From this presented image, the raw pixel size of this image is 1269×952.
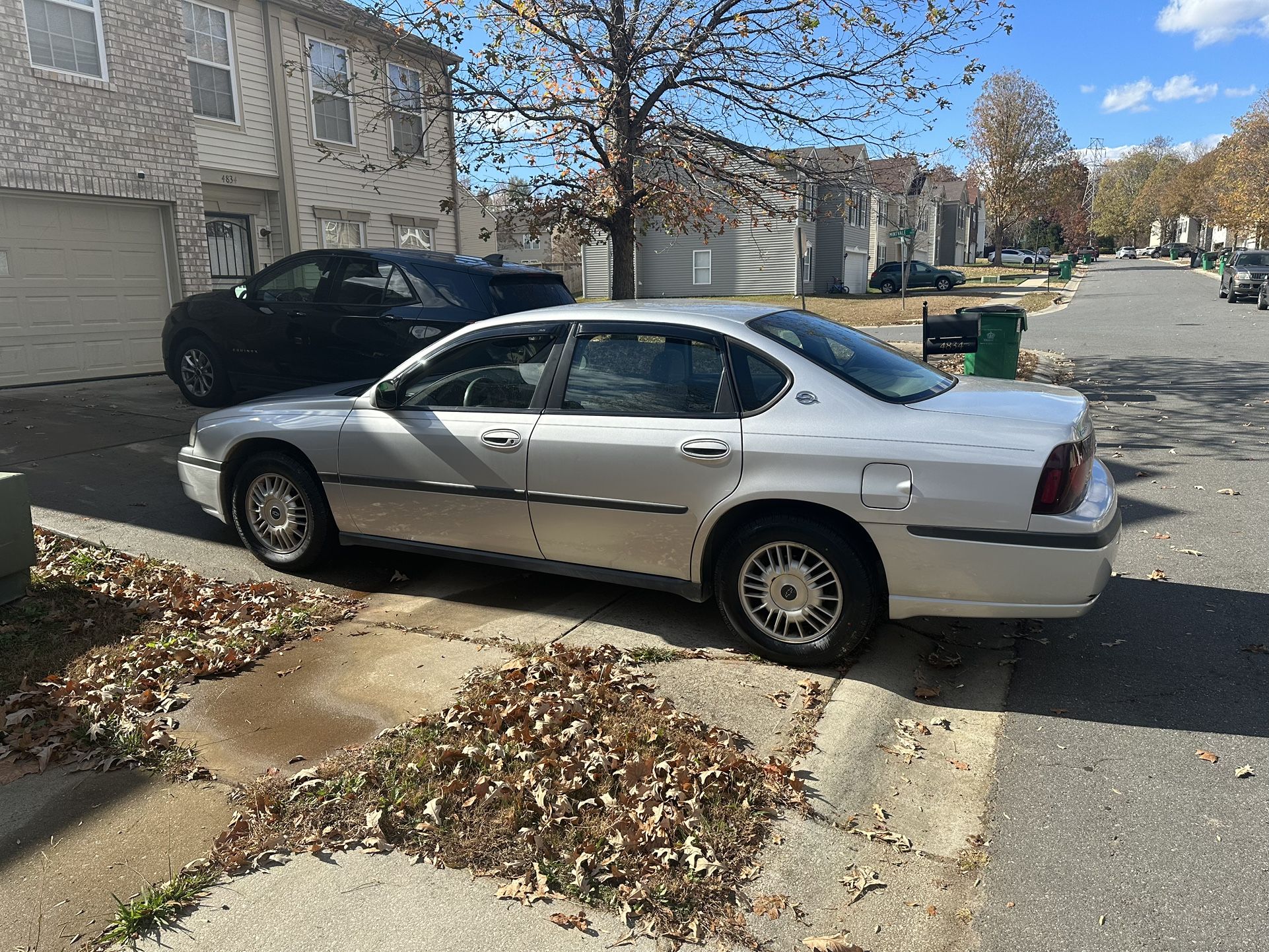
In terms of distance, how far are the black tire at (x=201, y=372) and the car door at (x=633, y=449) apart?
651 cm

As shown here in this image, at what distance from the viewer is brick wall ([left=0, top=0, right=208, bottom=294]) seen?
36.8 feet

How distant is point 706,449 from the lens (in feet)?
13.9

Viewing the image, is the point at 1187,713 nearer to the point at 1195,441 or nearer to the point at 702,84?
the point at 1195,441

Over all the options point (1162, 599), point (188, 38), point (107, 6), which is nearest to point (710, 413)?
point (1162, 599)

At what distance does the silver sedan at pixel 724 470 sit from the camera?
382 centimetres

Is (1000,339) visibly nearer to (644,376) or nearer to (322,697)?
(644,376)

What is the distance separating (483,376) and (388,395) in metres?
0.57

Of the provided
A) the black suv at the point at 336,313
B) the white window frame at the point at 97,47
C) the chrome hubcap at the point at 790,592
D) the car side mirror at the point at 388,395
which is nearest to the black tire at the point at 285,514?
the car side mirror at the point at 388,395

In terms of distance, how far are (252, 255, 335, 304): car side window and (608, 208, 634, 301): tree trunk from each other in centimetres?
294

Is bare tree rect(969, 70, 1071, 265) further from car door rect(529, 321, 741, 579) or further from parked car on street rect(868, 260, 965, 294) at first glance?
car door rect(529, 321, 741, 579)

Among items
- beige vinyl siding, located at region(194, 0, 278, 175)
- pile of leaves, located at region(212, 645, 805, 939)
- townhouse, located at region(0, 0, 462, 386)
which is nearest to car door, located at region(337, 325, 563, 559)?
pile of leaves, located at region(212, 645, 805, 939)

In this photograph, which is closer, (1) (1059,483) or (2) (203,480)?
(1) (1059,483)

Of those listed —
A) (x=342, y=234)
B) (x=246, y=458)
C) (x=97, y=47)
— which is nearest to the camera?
(x=246, y=458)

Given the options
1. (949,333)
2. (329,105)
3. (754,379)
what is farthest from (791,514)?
(329,105)
